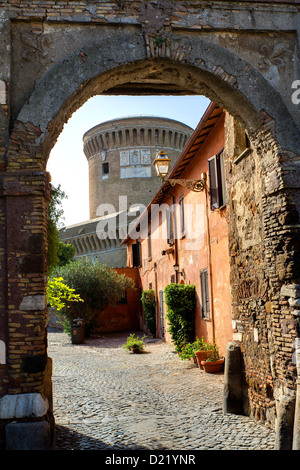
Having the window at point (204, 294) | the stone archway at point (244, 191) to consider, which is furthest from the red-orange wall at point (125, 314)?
the stone archway at point (244, 191)

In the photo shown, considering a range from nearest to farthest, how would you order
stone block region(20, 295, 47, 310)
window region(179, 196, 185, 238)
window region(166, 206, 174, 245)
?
stone block region(20, 295, 47, 310), window region(179, 196, 185, 238), window region(166, 206, 174, 245)

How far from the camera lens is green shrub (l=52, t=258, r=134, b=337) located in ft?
67.6

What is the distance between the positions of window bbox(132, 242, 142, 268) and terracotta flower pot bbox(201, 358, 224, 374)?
14.1 m

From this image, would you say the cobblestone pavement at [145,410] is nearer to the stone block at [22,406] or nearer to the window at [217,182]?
the stone block at [22,406]

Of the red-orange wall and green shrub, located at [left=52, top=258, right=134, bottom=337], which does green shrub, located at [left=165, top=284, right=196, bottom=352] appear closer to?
green shrub, located at [left=52, top=258, right=134, bottom=337]

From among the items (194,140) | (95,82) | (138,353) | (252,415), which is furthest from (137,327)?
(95,82)

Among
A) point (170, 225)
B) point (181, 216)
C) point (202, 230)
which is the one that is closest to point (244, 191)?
point (202, 230)

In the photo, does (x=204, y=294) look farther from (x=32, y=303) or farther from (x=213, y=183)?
(x=32, y=303)

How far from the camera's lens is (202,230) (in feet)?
38.9

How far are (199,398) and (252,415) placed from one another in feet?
4.76

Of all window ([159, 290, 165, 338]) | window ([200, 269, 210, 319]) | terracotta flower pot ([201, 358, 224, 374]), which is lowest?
terracotta flower pot ([201, 358, 224, 374])

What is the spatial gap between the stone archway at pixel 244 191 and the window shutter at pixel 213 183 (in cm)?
323

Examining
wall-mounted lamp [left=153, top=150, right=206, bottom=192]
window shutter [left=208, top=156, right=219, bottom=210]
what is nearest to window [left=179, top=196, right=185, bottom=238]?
wall-mounted lamp [left=153, top=150, right=206, bottom=192]

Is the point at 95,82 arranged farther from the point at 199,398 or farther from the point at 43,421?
the point at 199,398
